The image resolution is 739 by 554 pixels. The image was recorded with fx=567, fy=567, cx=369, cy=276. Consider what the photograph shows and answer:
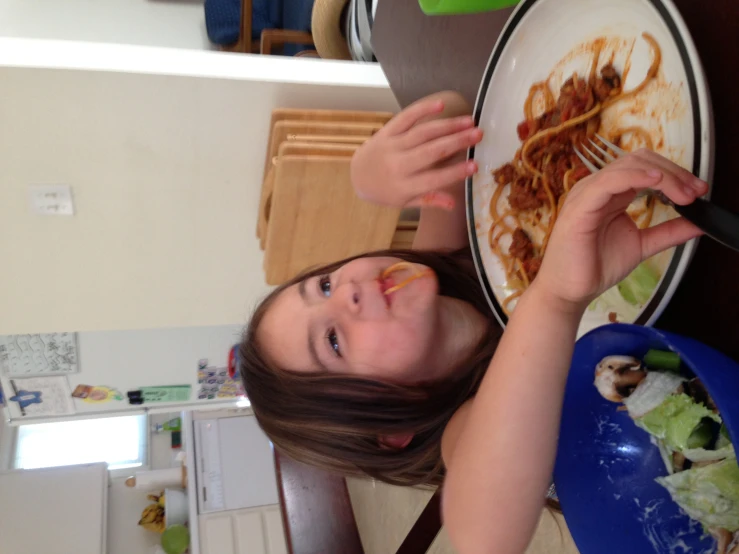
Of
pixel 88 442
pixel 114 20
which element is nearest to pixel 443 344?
pixel 114 20

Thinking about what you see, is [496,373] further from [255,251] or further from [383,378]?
[255,251]

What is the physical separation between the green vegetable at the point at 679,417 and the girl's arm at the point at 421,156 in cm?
36

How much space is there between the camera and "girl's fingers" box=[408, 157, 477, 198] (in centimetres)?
73

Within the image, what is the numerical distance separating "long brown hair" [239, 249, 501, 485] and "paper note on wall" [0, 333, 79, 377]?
1.78m

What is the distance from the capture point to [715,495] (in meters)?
0.40

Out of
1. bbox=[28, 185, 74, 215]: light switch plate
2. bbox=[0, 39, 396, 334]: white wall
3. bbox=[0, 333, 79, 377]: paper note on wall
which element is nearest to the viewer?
bbox=[0, 39, 396, 334]: white wall

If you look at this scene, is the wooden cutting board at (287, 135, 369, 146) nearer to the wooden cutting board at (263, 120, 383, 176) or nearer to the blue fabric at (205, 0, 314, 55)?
the wooden cutting board at (263, 120, 383, 176)

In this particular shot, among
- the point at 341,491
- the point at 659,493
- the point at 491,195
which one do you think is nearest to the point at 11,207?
the point at 341,491

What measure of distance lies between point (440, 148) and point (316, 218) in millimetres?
759

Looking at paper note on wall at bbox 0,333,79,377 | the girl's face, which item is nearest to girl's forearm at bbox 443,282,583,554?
the girl's face

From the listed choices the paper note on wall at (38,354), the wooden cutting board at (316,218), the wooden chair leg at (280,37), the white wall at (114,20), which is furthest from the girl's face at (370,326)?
the white wall at (114,20)

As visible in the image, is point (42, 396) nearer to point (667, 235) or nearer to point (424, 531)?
point (424, 531)

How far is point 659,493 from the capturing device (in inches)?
20.2

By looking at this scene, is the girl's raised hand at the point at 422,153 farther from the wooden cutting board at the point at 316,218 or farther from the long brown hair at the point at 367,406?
the wooden cutting board at the point at 316,218
